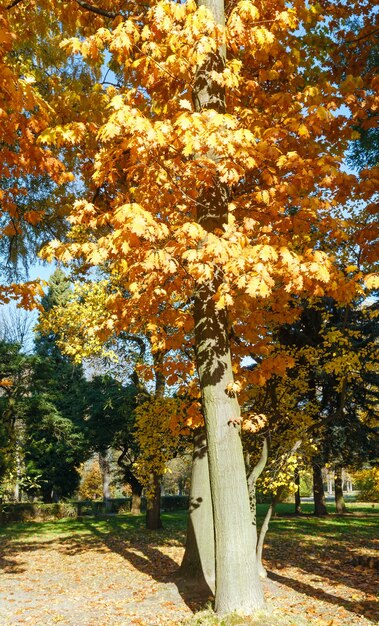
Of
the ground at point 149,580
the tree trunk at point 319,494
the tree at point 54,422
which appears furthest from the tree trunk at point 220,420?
the tree trunk at point 319,494

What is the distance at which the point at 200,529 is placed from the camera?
9.12m

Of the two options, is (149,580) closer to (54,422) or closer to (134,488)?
(54,422)

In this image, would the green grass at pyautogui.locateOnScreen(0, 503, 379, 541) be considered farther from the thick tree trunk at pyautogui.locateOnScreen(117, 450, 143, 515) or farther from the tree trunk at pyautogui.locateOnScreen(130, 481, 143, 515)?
the tree trunk at pyautogui.locateOnScreen(130, 481, 143, 515)

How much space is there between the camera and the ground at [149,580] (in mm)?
7121

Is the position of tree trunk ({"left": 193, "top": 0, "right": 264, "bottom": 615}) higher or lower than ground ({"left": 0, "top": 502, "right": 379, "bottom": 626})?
higher

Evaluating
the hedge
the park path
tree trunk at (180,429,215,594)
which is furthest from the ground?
the hedge

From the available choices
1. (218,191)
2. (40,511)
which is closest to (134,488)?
(40,511)

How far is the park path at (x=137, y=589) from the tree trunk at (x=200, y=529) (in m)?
0.46

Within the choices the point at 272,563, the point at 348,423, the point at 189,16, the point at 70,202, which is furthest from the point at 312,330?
the point at 189,16

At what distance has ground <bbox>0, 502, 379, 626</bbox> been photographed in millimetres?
7121

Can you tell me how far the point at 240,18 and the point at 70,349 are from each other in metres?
8.50

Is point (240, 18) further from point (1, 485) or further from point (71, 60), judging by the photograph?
point (1, 485)

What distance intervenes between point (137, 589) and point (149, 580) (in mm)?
743

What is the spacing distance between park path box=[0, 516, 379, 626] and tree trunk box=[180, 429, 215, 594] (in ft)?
1.50
